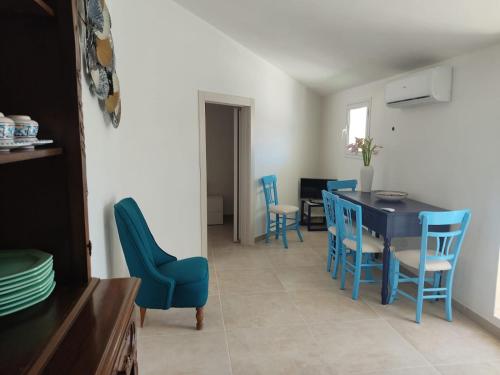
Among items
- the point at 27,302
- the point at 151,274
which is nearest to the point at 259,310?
the point at 151,274

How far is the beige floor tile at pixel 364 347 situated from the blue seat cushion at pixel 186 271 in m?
0.97

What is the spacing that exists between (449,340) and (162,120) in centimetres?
299

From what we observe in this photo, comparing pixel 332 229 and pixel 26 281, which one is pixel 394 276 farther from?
pixel 26 281

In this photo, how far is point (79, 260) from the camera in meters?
1.04

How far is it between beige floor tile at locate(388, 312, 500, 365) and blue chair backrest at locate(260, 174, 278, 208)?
2.39 meters

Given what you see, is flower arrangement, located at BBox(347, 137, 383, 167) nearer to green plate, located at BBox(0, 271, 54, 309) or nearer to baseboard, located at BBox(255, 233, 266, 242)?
baseboard, located at BBox(255, 233, 266, 242)

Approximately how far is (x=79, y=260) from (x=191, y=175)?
2711 millimetres

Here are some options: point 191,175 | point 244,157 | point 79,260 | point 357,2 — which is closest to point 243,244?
point 244,157

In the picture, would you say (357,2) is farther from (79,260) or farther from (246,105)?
(79,260)

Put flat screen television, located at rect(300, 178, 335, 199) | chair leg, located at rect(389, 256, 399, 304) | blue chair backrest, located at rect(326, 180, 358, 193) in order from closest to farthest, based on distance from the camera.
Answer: chair leg, located at rect(389, 256, 399, 304)
blue chair backrest, located at rect(326, 180, 358, 193)
flat screen television, located at rect(300, 178, 335, 199)

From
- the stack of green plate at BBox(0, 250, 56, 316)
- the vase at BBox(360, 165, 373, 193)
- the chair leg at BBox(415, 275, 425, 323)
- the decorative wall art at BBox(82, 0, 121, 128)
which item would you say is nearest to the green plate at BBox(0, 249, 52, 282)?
the stack of green plate at BBox(0, 250, 56, 316)

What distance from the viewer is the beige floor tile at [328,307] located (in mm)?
2891

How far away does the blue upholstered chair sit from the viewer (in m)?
2.33

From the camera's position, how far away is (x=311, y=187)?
5.69 meters
